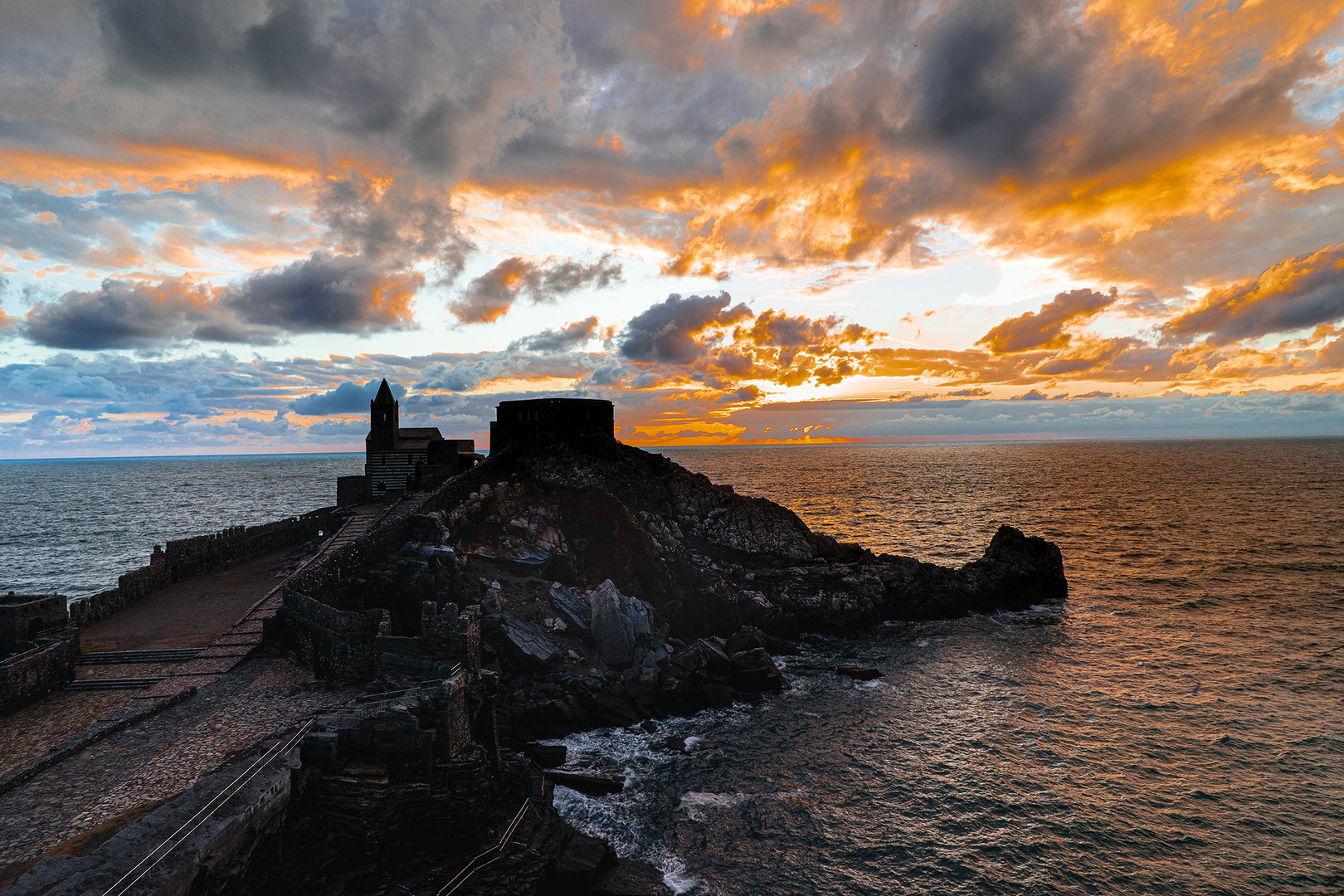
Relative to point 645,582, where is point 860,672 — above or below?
below

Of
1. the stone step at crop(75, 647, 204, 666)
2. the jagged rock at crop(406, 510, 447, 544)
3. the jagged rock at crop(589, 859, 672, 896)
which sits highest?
the jagged rock at crop(406, 510, 447, 544)

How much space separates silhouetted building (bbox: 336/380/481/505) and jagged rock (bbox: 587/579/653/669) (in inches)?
932

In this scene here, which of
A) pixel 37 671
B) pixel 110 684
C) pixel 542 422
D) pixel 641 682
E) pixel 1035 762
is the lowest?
pixel 1035 762

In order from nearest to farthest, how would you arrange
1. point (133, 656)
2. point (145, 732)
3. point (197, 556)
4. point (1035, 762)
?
point (145, 732), point (133, 656), point (1035, 762), point (197, 556)

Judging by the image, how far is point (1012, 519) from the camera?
76.4 m

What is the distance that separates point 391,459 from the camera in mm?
49750

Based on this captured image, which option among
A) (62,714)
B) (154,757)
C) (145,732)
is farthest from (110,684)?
(154,757)

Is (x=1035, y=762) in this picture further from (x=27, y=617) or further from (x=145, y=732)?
Result: (x=27, y=617)

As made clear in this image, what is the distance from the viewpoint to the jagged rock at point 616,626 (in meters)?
29.7

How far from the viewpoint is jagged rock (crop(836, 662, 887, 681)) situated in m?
31.1

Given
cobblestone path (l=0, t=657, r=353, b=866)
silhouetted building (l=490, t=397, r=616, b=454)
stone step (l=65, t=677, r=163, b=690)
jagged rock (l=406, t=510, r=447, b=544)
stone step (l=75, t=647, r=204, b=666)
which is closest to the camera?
cobblestone path (l=0, t=657, r=353, b=866)

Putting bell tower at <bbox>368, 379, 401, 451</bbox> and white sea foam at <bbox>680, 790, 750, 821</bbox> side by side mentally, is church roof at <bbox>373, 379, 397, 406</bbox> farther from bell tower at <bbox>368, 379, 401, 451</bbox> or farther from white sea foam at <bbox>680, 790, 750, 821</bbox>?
white sea foam at <bbox>680, 790, 750, 821</bbox>

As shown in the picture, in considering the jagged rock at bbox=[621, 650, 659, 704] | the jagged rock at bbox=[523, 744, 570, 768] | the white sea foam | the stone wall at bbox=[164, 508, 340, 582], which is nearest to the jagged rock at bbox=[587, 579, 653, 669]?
the jagged rock at bbox=[621, 650, 659, 704]

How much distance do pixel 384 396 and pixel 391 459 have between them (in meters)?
5.79
